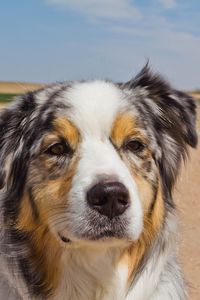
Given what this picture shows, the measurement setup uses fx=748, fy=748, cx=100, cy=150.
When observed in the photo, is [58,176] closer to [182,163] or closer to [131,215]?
[131,215]

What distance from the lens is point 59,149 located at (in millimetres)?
5172

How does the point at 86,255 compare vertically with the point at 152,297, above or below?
above

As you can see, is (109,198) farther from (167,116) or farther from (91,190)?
(167,116)

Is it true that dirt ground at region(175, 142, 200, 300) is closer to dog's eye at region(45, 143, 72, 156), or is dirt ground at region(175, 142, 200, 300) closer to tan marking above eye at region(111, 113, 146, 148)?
tan marking above eye at region(111, 113, 146, 148)

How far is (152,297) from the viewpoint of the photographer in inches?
220

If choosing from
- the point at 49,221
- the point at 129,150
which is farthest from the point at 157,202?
the point at 49,221

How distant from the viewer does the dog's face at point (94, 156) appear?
4770 mm

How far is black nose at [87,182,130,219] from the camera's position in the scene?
4.61 m

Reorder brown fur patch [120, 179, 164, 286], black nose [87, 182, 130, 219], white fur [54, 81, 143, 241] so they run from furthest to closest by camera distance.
Answer: brown fur patch [120, 179, 164, 286]
white fur [54, 81, 143, 241]
black nose [87, 182, 130, 219]

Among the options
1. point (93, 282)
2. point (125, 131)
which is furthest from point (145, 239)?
point (125, 131)

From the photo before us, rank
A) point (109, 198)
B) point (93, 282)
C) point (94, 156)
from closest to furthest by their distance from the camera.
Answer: point (109, 198) → point (94, 156) → point (93, 282)

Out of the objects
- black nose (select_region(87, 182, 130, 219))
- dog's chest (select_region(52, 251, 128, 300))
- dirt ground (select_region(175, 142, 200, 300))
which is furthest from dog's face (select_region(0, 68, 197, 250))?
dirt ground (select_region(175, 142, 200, 300))

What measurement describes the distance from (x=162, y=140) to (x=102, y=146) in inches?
30.1

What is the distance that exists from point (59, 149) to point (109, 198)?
705mm
